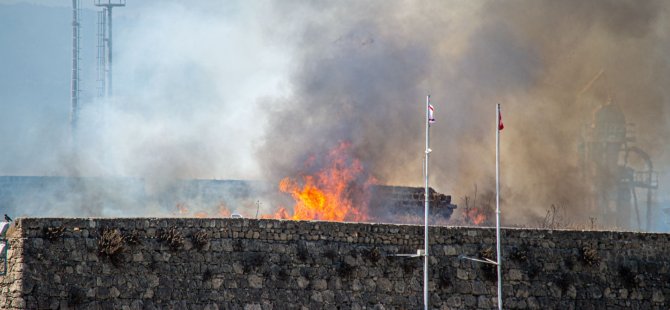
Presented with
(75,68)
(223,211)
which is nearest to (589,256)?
(223,211)

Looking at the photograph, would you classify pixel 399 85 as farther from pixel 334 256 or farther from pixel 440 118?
pixel 334 256

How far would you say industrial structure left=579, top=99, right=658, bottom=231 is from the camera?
287 feet

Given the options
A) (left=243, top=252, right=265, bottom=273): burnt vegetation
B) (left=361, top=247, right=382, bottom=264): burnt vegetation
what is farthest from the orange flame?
(left=243, top=252, right=265, bottom=273): burnt vegetation

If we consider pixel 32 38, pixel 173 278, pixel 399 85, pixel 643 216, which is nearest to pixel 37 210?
pixel 399 85

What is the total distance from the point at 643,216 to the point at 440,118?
43258mm

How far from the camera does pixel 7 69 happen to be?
167 m

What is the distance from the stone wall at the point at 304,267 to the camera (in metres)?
38.2

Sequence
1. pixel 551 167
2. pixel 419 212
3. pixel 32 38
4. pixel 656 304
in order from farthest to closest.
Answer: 1. pixel 32 38
2. pixel 551 167
3. pixel 419 212
4. pixel 656 304

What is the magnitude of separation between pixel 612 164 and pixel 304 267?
181 ft

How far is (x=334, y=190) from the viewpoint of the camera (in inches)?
2437

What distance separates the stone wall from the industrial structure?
41749 millimetres

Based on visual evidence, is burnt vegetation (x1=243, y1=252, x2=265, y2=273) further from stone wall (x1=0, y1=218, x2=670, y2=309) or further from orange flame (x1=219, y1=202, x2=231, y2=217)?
orange flame (x1=219, y1=202, x2=231, y2=217)

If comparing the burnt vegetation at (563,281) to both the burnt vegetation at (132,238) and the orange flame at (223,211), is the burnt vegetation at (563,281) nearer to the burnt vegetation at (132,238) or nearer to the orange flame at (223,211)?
the burnt vegetation at (132,238)

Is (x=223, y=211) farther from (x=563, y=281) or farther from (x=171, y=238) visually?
(x=171, y=238)
